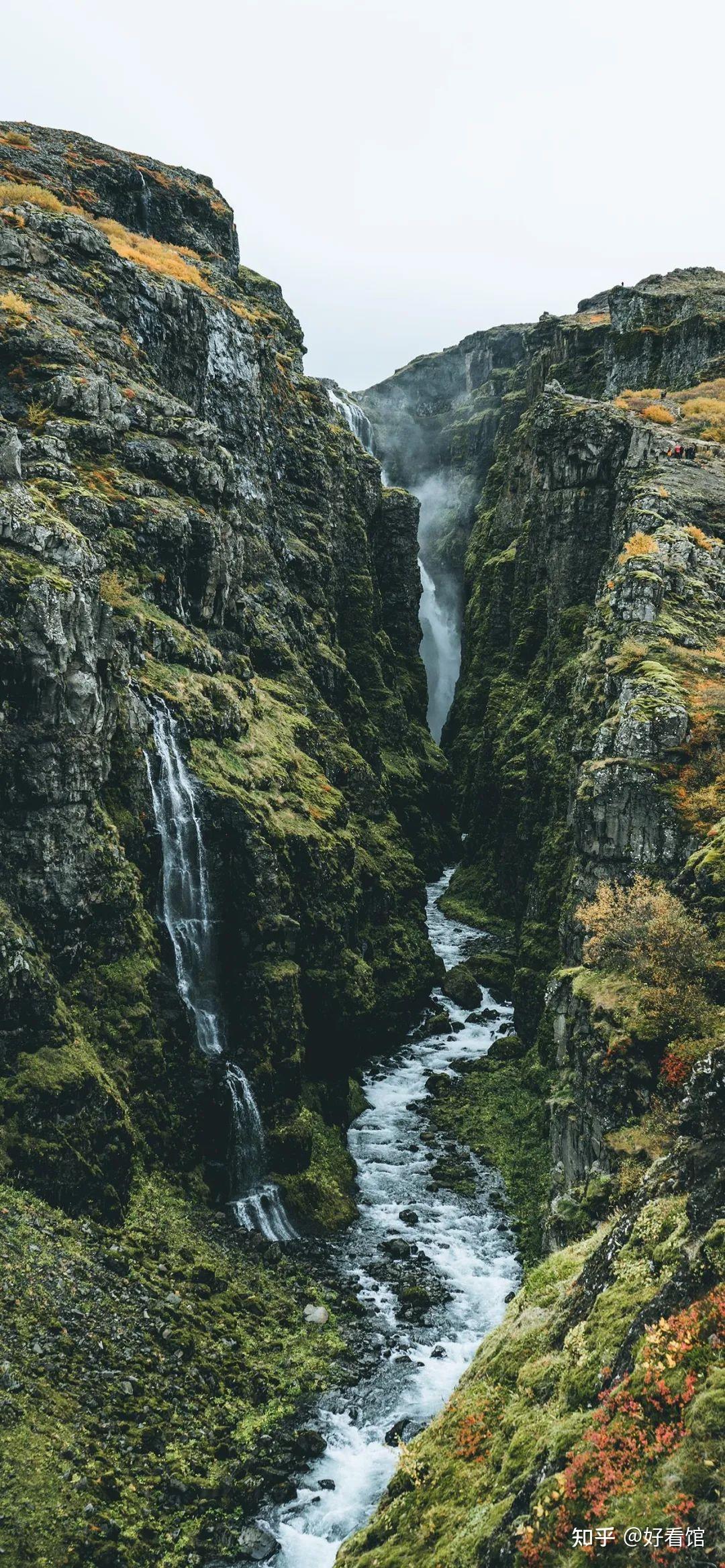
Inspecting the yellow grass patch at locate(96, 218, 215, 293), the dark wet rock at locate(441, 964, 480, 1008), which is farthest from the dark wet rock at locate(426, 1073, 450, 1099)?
the yellow grass patch at locate(96, 218, 215, 293)

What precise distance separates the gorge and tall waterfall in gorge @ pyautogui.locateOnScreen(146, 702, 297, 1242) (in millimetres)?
212

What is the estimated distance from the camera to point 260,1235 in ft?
125

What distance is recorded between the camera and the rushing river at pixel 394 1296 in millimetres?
27734

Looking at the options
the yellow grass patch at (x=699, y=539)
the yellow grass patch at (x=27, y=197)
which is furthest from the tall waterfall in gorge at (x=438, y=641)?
the yellow grass patch at (x=699, y=539)

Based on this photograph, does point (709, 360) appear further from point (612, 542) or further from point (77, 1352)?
point (77, 1352)

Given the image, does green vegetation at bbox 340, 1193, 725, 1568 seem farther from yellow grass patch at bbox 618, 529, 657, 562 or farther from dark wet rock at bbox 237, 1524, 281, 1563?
yellow grass patch at bbox 618, 529, 657, 562

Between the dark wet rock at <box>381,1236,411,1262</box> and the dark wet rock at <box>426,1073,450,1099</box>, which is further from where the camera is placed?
the dark wet rock at <box>426,1073,450,1099</box>

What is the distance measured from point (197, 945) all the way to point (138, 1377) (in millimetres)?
18254

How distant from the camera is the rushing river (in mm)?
27734

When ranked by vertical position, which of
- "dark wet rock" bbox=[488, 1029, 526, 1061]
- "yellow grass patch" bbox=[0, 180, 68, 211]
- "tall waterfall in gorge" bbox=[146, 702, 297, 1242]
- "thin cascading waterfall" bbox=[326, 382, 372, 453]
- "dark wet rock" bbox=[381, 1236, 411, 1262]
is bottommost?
"dark wet rock" bbox=[381, 1236, 411, 1262]

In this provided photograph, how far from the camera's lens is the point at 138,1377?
1115 inches

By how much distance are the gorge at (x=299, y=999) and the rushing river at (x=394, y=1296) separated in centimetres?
19

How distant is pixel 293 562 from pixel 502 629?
41.4 m

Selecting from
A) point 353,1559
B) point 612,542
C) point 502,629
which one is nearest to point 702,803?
point 353,1559
